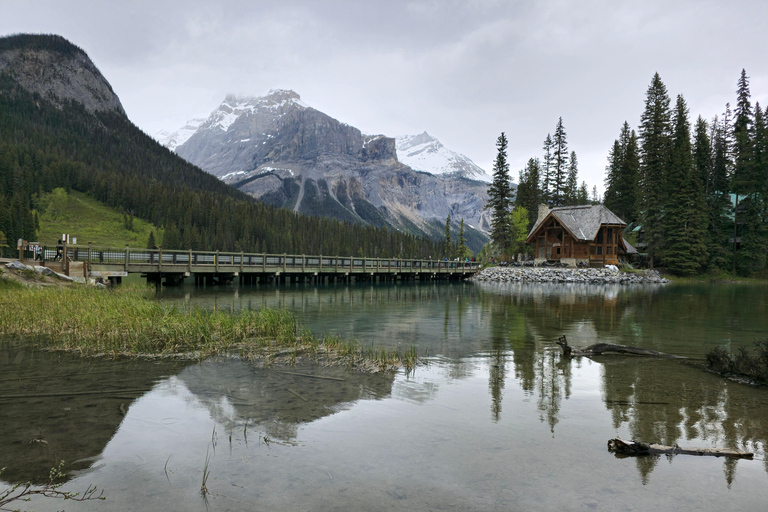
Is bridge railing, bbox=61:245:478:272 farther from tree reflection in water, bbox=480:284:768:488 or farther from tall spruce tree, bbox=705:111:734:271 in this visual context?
tall spruce tree, bbox=705:111:734:271

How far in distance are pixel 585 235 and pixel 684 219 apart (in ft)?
47.6

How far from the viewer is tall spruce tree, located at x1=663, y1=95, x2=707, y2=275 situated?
212ft

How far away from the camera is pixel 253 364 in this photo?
11594 millimetres

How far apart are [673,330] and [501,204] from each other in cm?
5785

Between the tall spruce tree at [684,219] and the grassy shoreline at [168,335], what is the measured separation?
66334 mm

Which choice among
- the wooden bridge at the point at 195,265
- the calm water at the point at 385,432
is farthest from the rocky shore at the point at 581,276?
the calm water at the point at 385,432

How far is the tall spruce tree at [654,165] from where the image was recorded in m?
68.2

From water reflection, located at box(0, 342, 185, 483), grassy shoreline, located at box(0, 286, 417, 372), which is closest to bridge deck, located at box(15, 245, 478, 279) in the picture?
grassy shoreline, located at box(0, 286, 417, 372)

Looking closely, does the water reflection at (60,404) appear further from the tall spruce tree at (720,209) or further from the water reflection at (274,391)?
the tall spruce tree at (720,209)

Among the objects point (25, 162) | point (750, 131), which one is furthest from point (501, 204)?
point (25, 162)

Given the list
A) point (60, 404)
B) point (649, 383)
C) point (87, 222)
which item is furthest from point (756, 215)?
point (87, 222)

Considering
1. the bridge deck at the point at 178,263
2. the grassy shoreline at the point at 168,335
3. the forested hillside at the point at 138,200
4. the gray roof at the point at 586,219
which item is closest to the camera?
the grassy shoreline at the point at 168,335

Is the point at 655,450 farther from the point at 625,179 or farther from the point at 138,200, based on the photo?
the point at 138,200

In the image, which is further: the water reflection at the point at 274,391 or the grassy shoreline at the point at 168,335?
the grassy shoreline at the point at 168,335
